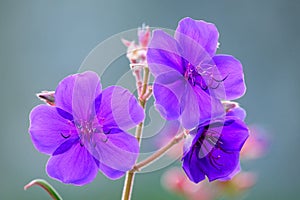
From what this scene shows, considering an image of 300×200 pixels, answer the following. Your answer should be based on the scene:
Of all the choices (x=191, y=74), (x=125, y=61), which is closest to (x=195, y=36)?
(x=191, y=74)

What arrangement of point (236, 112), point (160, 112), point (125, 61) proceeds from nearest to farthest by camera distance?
point (160, 112) < point (236, 112) < point (125, 61)

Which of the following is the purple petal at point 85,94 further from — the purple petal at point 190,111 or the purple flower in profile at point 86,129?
the purple petal at point 190,111

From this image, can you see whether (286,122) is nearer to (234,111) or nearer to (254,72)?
(254,72)

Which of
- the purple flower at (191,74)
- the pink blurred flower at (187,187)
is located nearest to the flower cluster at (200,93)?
the purple flower at (191,74)

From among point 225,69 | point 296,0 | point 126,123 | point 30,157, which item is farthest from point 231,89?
point 296,0

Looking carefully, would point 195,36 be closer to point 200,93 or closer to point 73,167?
point 200,93

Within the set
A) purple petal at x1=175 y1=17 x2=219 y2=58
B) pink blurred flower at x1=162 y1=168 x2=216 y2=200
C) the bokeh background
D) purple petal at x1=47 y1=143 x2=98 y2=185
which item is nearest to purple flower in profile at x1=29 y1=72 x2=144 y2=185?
purple petal at x1=47 y1=143 x2=98 y2=185
